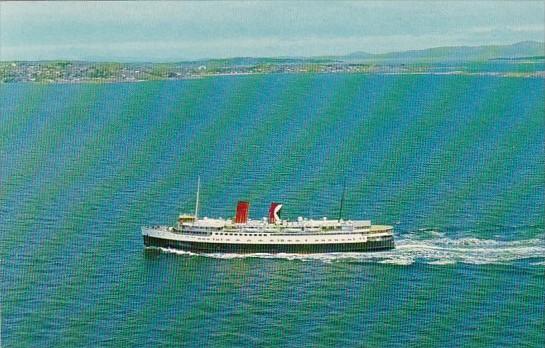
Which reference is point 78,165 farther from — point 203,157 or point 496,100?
point 496,100

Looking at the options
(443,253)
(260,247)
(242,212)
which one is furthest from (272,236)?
(443,253)

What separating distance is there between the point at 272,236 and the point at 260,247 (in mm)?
951

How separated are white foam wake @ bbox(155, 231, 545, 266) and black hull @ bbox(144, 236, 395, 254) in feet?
1.21

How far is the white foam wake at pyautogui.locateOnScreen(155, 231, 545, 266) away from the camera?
49250 mm

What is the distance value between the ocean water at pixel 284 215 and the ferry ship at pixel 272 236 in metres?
0.83

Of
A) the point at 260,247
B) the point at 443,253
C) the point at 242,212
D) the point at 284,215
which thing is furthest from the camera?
the point at 284,215

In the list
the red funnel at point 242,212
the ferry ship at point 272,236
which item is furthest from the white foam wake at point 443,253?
the red funnel at point 242,212

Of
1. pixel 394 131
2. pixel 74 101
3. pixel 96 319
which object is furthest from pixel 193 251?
pixel 74 101

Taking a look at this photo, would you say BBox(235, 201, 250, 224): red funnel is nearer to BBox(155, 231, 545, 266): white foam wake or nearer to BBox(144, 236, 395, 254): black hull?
BBox(144, 236, 395, 254): black hull

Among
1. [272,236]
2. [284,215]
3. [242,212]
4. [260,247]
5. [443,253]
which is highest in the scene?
[242,212]

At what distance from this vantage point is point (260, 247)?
5334cm

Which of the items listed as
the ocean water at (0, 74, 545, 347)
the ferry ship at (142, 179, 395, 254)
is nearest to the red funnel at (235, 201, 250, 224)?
the ferry ship at (142, 179, 395, 254)

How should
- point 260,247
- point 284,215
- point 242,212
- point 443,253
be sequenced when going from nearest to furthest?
1. point 443,253
2. point 260,247
3. point 242,212
4. point 284,215

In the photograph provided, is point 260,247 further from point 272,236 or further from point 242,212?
point 242,212
